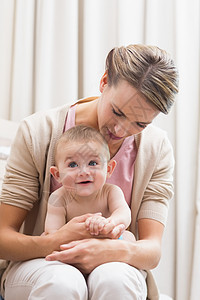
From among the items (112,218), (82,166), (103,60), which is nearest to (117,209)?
(112,218)

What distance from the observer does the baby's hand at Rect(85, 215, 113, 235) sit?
39.4 inches

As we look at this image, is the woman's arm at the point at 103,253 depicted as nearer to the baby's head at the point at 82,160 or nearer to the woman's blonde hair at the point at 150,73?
the baby's head at the point at 82,160

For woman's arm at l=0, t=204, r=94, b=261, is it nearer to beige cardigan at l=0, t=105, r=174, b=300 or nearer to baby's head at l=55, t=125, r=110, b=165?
beige cardigan at l=0, t=105, r=174, b=300

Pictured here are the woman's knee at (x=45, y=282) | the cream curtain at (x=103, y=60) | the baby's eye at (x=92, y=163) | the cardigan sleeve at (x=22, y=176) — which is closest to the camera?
the woman's knee at (x=45, y=282)

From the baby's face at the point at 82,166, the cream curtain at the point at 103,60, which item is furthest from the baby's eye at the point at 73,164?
the cream curtain at the point at 103,60

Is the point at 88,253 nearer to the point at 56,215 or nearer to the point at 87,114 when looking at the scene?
the point at 56,215

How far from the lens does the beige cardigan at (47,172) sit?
46.8 inches

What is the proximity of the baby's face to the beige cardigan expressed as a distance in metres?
0.15

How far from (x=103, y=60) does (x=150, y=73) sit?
113 centimetres

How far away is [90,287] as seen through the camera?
993 mm

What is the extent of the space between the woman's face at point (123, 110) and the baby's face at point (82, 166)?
0.24 ft

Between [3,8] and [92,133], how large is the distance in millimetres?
1315

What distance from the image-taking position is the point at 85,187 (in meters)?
1.05

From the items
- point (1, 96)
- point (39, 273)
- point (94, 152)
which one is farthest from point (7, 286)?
point (1, 96)
